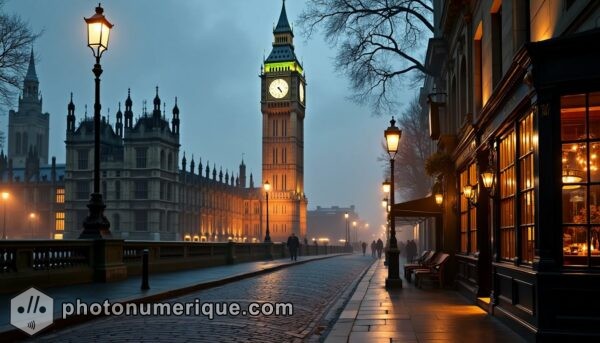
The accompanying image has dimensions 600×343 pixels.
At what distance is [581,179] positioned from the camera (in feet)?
29.7

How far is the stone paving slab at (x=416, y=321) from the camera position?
10281 mm

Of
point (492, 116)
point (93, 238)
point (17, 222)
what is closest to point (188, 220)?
point (17, 222)

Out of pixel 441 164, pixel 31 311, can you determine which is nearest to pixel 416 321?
pixel 31 311

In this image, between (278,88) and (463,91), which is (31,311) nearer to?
(463,91)

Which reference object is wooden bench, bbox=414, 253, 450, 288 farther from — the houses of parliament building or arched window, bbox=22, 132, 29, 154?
arched window, bbox=22, 132, 29, 154

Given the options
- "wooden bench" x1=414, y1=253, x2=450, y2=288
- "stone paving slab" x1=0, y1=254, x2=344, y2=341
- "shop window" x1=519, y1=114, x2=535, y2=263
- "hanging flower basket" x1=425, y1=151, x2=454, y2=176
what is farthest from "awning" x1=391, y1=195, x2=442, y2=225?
"shop window" x1=519, y1=114, x2=535, y2=263

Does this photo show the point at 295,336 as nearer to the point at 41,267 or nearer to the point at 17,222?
the point at 41,267

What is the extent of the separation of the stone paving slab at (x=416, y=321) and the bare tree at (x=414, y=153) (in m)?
35.8

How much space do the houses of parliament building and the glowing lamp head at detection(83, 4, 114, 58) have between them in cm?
6070

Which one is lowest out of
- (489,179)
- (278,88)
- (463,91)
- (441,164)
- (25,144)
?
(489,179)

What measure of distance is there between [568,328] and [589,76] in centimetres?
311

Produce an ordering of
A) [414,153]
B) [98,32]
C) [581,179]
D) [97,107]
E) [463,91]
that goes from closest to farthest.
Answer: [581,179]
[98,32]
[97,107]
[463,91]
[414,153]

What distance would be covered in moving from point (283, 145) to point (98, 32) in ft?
461

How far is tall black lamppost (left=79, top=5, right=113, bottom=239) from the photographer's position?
18.7m
